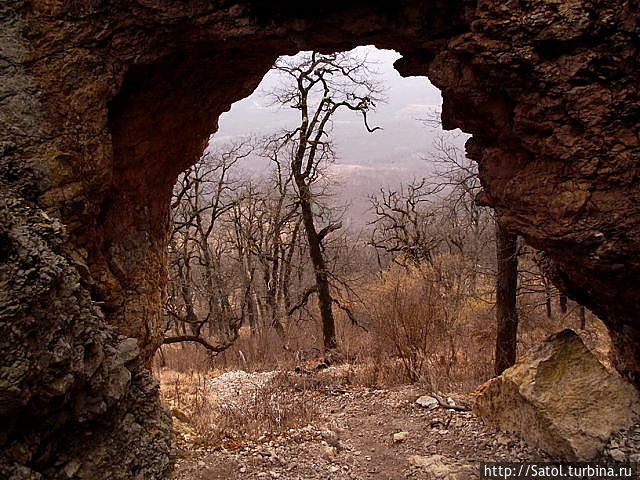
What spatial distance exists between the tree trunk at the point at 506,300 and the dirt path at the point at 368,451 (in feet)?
7.04

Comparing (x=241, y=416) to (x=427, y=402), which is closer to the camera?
(x=241, y=416)

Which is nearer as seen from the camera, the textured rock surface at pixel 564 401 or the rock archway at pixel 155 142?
the rock archway at pixel 155 142

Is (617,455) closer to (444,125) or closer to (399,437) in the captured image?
(399,437)

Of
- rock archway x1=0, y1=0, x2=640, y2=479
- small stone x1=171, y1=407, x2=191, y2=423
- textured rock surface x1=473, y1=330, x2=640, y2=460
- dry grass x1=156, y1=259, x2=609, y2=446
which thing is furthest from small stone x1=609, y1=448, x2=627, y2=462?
small stone x1=171, y1=407, x2=191, y2=423

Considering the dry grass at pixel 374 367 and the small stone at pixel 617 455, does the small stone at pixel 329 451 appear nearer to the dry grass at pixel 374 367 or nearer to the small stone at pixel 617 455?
the dry grass at pixel 374 367

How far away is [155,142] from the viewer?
544cm

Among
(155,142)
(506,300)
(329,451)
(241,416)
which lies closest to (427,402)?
(329,451)

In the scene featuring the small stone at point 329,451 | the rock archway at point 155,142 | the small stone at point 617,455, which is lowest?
the small stone at point 329,451

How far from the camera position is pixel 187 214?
59.7ft

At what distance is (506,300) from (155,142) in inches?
236

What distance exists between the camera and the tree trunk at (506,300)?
7.93 meters

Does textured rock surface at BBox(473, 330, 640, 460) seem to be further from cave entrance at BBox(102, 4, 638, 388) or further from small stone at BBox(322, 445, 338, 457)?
small stone at BBox(322, 445, 338, 457)

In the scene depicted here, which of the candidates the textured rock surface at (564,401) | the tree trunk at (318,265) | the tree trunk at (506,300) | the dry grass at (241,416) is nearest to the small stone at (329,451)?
the dry grass at (241,416)

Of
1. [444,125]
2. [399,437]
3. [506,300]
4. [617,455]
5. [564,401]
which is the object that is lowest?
[399,437]
